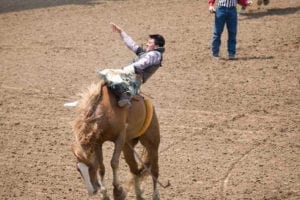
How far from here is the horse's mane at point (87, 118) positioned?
5.71m

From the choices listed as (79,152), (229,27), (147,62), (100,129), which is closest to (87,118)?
(100,129)

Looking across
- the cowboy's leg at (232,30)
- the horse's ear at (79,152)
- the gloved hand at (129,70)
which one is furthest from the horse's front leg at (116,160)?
the cowboy's leg at (232,30)

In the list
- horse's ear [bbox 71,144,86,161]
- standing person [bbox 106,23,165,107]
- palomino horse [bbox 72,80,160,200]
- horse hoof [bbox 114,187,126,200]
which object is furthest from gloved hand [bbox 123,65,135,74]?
horse hoof [bbox 114,187,126,200]

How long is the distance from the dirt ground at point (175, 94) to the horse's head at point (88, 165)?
5.15ft

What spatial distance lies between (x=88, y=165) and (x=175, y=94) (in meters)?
5.08

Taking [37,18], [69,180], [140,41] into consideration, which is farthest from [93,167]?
[37,18]

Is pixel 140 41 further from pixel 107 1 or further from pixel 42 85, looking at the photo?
pixel 107 1

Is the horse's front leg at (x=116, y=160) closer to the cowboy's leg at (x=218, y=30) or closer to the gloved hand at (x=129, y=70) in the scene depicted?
the gloved hand at (x=129, y=70)

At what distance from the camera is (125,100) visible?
595cm

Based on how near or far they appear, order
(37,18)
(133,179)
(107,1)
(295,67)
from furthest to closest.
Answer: (107,1) → (37,18) → (295,67) → (133,179)

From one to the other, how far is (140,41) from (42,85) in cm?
326

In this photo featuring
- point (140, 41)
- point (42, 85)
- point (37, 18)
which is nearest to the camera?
point (42, 85)

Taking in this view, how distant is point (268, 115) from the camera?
9648 mm

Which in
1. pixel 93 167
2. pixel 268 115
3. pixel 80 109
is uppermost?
pixel 80 109
